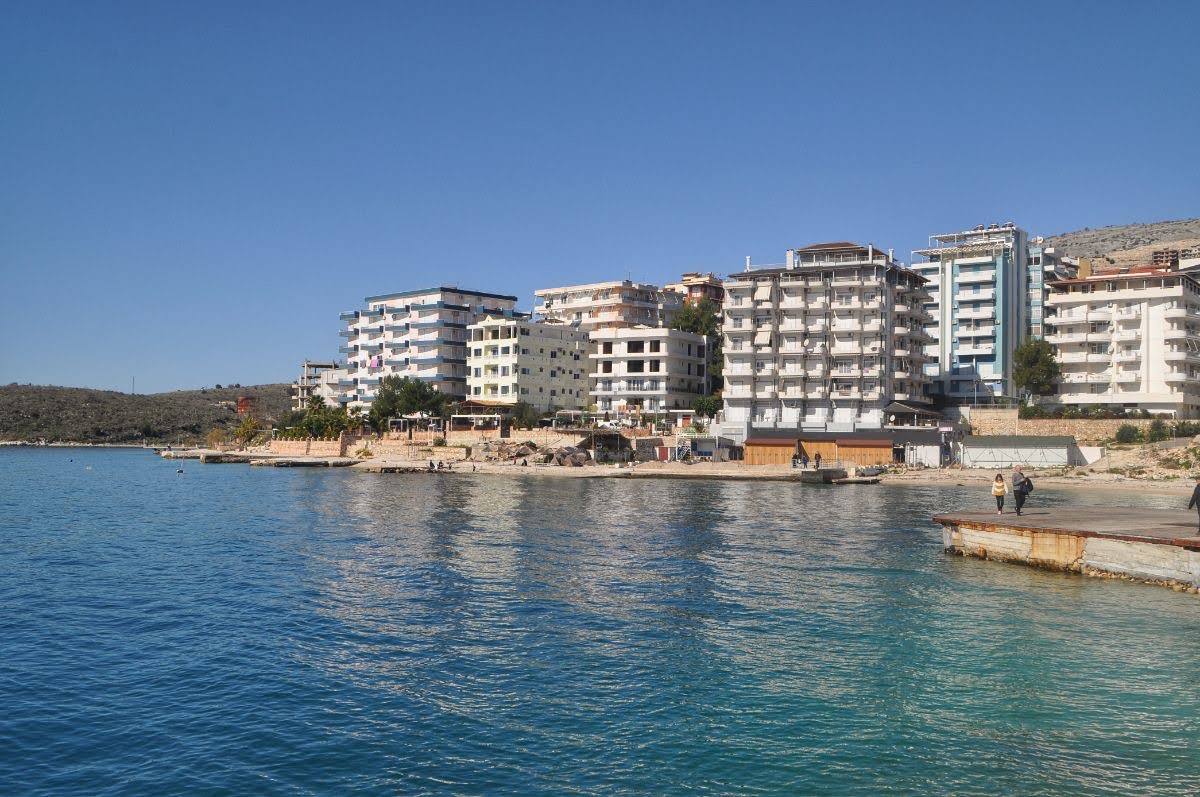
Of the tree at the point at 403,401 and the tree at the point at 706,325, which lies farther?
the tree at the point at 706,325

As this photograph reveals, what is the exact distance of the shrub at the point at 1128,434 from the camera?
85.1 metres

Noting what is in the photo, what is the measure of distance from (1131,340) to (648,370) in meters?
54.4

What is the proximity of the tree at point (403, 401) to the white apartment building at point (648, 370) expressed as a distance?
2134cm

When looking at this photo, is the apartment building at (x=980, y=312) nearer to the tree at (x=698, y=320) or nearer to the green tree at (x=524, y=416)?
the tree at (x=698, y=320)

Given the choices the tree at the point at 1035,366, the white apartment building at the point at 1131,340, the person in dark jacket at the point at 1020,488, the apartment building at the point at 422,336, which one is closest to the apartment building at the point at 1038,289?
the white apartment building at the point at 1131,340

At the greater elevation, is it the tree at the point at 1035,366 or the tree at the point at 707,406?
the tree at the point at 1035,366

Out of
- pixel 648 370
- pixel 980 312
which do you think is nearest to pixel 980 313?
pixel 980 312

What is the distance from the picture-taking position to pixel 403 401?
122m

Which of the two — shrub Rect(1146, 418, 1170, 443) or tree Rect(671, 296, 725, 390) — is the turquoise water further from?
tree Rect(671, 296, 725, 390)

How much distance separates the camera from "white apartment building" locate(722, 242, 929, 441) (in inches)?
3989

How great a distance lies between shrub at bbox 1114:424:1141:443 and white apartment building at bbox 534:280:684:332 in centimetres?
6135

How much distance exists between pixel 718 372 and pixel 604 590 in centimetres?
8950

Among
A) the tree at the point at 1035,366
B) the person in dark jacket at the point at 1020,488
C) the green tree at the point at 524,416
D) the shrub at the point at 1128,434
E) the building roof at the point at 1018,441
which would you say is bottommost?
the person in dark jacket at the point at 1020,488

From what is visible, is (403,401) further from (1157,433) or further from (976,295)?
(1157,433)
